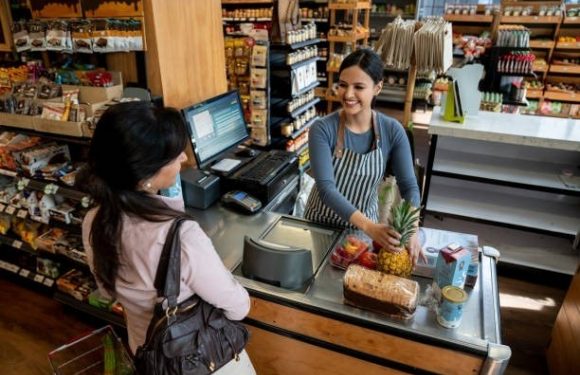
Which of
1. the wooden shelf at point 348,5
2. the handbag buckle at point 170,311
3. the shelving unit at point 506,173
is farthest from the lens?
the wooden shelf at point 348,5

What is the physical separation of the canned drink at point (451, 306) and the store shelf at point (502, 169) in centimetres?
193

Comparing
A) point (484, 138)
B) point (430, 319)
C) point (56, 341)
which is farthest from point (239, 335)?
point (484, 138)

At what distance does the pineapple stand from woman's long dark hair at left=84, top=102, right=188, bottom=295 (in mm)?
745

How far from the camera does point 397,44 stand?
10.1 feet

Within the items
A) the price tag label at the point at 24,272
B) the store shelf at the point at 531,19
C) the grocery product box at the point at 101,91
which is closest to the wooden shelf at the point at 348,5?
the store shelf at the point at 531,19

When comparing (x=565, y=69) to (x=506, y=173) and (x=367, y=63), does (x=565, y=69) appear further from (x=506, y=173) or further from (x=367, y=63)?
(x=367, y=63)

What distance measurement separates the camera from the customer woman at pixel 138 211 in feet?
3.25

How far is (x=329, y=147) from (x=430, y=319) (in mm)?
846

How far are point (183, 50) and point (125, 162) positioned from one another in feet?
5.12

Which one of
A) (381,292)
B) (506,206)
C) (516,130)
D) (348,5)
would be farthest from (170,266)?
(348,5)

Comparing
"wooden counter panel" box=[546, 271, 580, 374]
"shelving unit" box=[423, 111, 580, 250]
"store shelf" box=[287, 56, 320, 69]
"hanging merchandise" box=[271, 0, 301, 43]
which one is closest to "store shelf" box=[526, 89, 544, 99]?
"store shelf" box=[287, 56, 320, 69]

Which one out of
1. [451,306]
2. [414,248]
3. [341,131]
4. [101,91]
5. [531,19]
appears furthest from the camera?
[531,19]

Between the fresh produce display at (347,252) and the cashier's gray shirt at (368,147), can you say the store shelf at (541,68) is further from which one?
the fresh produce display at (347,252)

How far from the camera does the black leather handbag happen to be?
106cm
